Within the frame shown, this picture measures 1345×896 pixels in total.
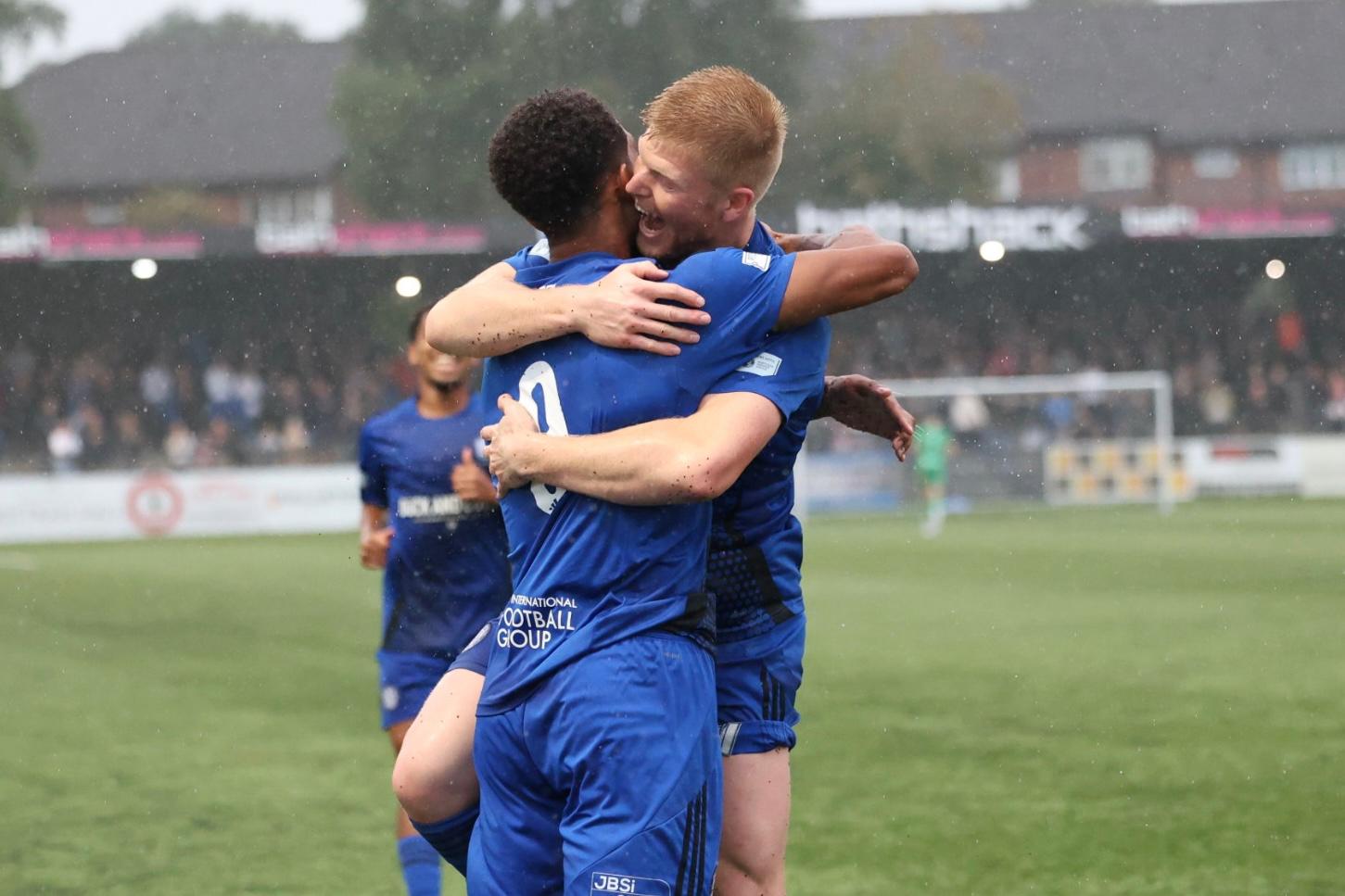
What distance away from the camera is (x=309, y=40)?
120 ft

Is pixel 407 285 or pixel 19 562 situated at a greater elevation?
pixel 407 285

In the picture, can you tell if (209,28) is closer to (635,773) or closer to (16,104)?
(16,104)

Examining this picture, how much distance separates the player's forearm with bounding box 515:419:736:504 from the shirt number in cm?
8

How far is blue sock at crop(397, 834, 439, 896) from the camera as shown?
5.10 metres

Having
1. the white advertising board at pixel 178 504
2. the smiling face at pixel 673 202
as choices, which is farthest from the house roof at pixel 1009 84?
the smiling face at pixel 673 202

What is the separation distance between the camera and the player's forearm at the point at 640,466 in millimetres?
2682

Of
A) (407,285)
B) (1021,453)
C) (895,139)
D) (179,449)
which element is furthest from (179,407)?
(1021,453)

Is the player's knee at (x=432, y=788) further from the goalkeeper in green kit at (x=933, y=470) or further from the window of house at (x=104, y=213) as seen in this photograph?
the window of house at (x=104, y=213)

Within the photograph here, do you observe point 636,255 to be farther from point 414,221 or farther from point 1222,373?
point 1222,373

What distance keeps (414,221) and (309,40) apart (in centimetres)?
727

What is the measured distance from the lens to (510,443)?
112 inches

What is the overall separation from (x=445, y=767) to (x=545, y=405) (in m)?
0.66

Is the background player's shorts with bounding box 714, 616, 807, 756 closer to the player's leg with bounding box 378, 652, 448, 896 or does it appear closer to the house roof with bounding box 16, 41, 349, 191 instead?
the player's leg with bounding box 378, 652, 448, 896

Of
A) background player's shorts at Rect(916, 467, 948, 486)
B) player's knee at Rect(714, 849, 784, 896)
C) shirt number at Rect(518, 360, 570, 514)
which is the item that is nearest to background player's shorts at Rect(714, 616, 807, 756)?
player's knee at Rect(714, 849, 784, 896)
